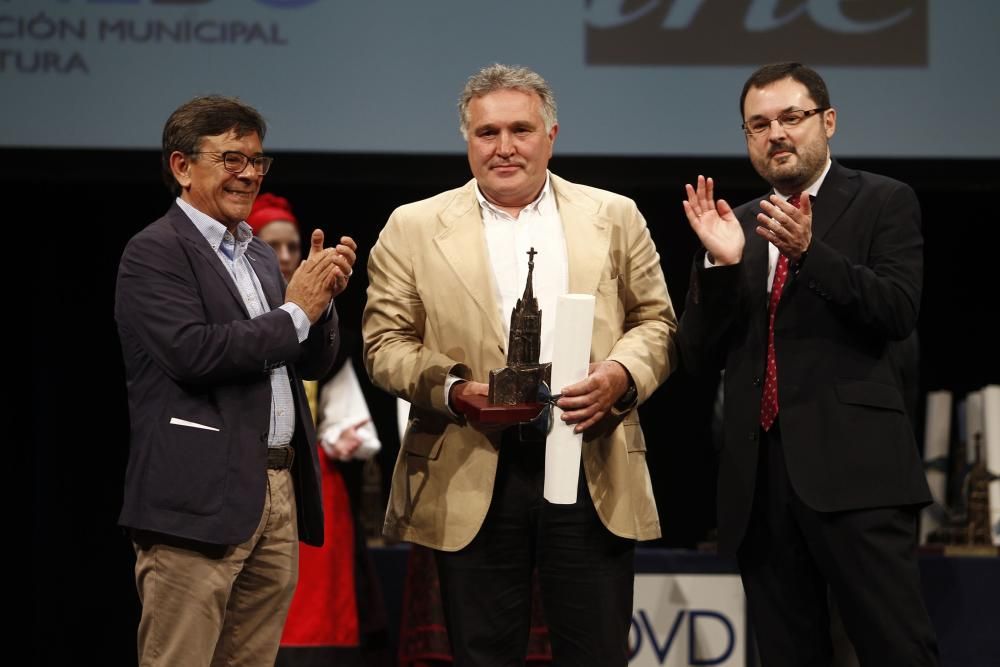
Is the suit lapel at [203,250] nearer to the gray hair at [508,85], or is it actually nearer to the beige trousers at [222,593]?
the beige trousers at [222,593]

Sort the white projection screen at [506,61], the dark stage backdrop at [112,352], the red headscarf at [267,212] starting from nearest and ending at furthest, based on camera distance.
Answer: the red headscarf at [267,212], the white projection screen at [506,61], the dark stage backdrop at [112,352]

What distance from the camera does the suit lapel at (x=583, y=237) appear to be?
Answer: 2.54 m

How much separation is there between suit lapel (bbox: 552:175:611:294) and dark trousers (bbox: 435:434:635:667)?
37 cm

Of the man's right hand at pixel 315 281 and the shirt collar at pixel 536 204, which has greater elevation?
the shirt collar at pixel 536 204

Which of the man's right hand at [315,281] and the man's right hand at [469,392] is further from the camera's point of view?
the man's right hand at [315,281]

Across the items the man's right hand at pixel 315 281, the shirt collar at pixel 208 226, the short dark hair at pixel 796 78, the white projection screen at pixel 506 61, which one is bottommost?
the man's right hand at pixel 315 281

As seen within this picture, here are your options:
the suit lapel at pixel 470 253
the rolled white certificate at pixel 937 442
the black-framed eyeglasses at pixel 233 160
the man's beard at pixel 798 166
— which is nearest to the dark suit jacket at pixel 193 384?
the black-framed eyeglasses at pixel 233 160

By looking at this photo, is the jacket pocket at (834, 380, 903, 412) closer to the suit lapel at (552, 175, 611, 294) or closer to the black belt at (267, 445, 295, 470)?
the suit lapel at (552, 175, 611, 294)

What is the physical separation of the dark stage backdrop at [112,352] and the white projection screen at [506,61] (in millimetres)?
366

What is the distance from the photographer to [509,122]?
2.54 meters

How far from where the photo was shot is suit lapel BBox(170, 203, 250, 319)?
2.49 m

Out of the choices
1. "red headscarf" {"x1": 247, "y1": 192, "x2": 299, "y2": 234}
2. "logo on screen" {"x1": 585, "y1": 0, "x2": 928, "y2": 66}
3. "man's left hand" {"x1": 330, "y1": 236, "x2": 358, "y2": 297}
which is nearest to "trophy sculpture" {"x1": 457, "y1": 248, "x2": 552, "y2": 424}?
"man's left hand" {"x1": 330, "y1": 236, "x2": 358, "y2": 297}

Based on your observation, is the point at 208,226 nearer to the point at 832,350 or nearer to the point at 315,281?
the point at 315,281

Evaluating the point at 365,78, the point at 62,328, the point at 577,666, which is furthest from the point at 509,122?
the point at 62,328
